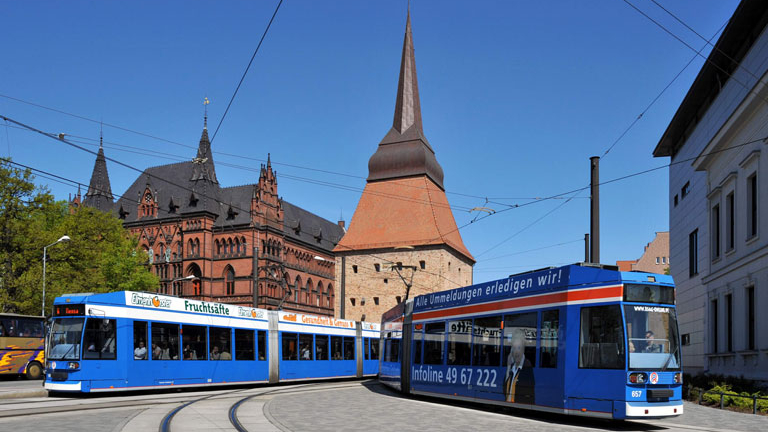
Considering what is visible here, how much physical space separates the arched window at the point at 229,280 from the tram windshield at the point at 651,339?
79.4 metres

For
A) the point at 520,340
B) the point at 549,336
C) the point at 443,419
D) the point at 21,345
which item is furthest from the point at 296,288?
the point at 549,336

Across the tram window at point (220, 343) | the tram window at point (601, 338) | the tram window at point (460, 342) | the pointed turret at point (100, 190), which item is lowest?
the tram window at point (220, 343)

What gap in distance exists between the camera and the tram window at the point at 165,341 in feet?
68.4

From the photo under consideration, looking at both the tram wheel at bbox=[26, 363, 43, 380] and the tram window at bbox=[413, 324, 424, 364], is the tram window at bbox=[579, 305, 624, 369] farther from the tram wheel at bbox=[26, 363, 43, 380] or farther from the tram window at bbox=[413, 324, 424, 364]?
the tram wheel at bbox=[26, 363, 43, 380]

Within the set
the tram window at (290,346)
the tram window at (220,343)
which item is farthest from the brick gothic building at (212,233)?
the tram window at (220,343)

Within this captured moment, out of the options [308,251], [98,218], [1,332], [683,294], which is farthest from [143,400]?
[308,251]

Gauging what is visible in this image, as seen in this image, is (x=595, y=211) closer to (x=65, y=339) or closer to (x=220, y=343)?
(x=220, y=343)

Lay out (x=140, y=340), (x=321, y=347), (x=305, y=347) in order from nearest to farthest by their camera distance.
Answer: (x=140, y=340)
(x=305, y=347)
(x=321, y=347)

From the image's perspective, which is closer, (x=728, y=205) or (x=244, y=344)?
(x=244, y=344)

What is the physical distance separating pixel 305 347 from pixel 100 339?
9.89 meters

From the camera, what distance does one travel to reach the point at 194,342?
22344 mm

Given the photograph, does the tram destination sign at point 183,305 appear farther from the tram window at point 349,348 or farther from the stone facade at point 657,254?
the stone facade at point 657,254

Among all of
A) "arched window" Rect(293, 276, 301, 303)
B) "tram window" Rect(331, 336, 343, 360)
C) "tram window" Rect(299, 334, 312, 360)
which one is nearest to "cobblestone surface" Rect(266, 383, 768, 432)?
"tram window" Rect(299, 334, 312, 360)

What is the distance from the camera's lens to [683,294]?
33.7 meters
